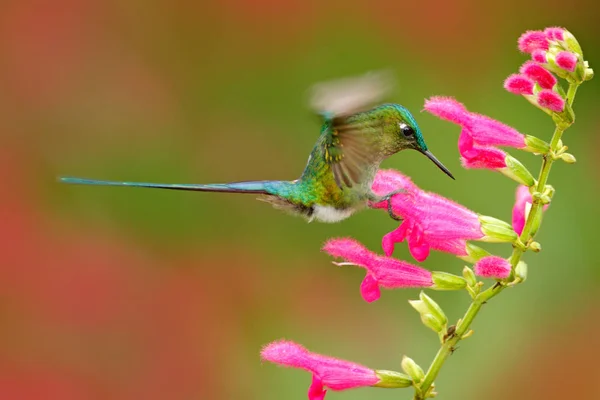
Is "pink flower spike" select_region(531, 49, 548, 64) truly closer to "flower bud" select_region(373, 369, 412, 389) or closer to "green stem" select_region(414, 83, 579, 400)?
"green stem" select_region(414, 83, 579, 400)

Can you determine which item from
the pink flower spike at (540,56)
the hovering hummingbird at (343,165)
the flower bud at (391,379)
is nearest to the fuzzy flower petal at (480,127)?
the hovering hummingbird at (343,165)

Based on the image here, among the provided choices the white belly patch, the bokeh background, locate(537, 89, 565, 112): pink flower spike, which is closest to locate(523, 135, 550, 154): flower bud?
locate(537, 89, 565, 112): pink flower spike

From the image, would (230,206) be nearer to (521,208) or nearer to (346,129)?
(346,129)

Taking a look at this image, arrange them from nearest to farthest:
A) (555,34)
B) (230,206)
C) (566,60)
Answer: (566,60), (555,34), (230,206)

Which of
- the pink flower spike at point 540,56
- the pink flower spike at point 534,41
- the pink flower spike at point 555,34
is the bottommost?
the pink flower spike at point 540,56

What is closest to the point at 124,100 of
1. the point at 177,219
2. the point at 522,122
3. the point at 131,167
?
the point at 131,167

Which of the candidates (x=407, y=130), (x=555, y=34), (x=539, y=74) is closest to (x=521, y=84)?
(x=539, y=74)

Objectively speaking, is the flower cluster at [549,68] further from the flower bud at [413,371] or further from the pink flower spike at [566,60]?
the flower bud at [413,371]
